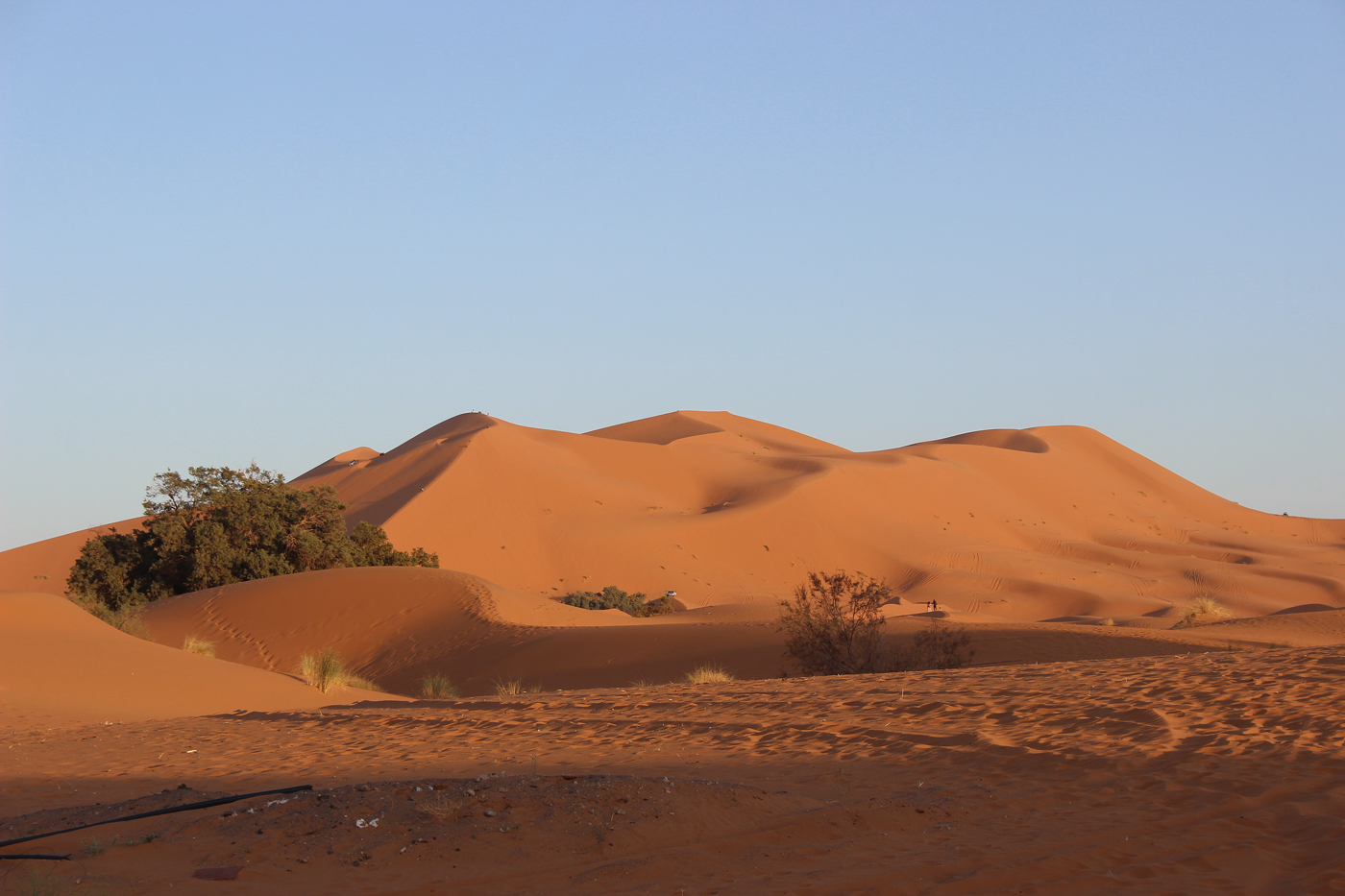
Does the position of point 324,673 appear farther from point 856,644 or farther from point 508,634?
point 856,644

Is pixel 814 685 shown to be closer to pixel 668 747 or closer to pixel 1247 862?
pixel 668 747

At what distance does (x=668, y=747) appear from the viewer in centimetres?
997

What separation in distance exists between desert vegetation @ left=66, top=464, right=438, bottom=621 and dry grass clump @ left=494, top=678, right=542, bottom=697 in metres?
14.7

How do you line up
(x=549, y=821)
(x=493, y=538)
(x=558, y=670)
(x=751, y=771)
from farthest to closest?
(x=493, y=538)
(x=558, y=670)
(x=751, y=771)
(x=549, y=821)

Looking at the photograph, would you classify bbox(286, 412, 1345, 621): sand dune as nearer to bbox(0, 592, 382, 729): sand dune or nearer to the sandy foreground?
bbox(0, 592, 382, 729): sand dune

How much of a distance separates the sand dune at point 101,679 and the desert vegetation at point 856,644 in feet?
26.2

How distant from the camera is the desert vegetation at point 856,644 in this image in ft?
60.4

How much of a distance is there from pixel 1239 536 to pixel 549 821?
68.4m

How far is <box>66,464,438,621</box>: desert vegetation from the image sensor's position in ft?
105

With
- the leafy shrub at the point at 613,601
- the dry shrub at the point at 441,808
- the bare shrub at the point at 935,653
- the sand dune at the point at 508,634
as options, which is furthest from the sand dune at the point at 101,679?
the leafy shrub at the point at 613,601

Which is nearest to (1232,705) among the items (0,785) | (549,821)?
(549,821)

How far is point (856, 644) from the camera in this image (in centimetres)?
1912

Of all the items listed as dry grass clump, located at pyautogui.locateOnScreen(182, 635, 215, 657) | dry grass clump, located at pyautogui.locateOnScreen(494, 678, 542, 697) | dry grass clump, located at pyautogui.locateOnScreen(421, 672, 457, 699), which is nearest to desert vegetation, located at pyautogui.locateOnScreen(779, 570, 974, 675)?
dry grass clump, located at pyautogui.locateOnScreen(494, 678, 542, 697)

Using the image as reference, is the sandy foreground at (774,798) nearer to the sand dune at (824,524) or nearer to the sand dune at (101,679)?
the sand dune at (101,679)
